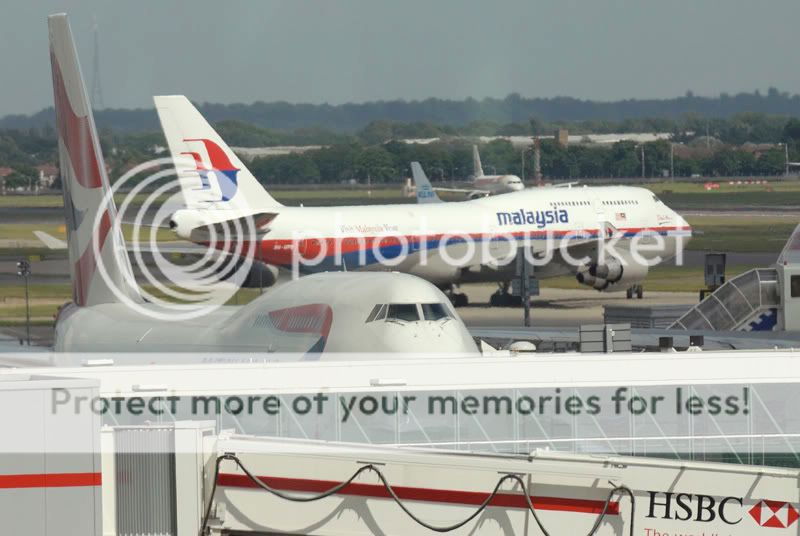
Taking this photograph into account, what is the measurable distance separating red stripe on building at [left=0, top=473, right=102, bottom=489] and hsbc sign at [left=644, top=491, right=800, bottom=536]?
14.7 ft

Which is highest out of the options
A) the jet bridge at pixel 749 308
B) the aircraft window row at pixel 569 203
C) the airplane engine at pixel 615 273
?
the aircraft window row at pixel 569 203

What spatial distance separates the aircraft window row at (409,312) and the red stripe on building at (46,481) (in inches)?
487

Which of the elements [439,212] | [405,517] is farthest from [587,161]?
[405,517]

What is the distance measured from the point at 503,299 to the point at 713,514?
50690 mm


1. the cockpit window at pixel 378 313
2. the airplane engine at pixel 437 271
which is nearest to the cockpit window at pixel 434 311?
the cockpit window at pixel 378 313

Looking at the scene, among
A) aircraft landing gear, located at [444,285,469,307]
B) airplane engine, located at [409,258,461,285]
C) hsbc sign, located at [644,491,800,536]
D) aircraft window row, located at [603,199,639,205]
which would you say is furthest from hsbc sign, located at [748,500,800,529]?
aircraft window row, located at [603,199,639,205]

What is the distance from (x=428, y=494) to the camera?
1104cm

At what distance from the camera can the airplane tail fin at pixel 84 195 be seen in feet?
104

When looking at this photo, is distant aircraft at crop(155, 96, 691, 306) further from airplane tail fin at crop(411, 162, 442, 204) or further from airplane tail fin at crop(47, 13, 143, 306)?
airplane tail fin at crop(47, 13, 143, 306)

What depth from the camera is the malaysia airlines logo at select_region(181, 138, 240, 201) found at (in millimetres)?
61031

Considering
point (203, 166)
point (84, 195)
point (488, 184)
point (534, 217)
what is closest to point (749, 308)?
point (84, 195)

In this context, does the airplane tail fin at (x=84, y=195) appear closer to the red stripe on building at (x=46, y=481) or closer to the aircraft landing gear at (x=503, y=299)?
the red stripe on building at (x=46, y=481)

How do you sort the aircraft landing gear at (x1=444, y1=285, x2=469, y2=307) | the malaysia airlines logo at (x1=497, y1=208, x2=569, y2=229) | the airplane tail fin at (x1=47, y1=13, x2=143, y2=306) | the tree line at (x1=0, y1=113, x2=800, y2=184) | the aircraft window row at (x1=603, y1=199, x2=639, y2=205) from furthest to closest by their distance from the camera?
the tree line at (x1=0, y1=113, x2=800, y2=184), the aircraft window row at (x1=603, y1=199, x2=639, y2=205), the malaysia airlines logo at (x1=497, y1=208, x2=569, y2=229), the aircraft landing gear at (x1=444, y1=285, x2=469, y2=307), the airplane tail fin at (x1=47, y1=13, x2=143, y2=306)

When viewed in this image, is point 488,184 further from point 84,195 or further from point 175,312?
point 84,195
